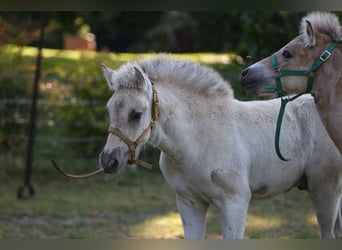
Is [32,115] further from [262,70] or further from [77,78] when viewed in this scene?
[262,70]

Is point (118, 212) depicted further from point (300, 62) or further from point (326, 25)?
point (326, 25)

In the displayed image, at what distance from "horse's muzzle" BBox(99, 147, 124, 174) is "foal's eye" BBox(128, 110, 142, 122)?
197 mm

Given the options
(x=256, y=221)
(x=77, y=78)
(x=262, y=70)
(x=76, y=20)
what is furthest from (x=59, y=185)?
(x=76, y=20)

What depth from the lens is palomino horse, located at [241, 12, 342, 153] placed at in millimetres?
3705

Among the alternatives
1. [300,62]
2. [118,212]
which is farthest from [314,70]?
[118,212]

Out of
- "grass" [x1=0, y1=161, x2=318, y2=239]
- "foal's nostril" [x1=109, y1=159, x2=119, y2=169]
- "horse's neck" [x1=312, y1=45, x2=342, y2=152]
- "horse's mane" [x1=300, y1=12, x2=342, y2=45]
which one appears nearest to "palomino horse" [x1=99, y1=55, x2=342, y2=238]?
"foal's nostril" [x1=109, y1=159, x2=119, y2=169]

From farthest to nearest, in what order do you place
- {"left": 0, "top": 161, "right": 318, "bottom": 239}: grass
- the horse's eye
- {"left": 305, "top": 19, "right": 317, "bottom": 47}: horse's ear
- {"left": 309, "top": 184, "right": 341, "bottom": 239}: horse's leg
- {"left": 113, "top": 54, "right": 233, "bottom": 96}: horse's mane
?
{"left": 0, "top": 161, "right": 318, "bottom": 239}: grass, {"left": 309, "top": 184, "right": 341, "bottom": 239}: horse's leg, {"left": 113, "top": 54, "right": 233, "bottom": 96}: horse's mane, the horse's eye, {"left": 305, "top": 19, "right": 317, "bottom": 47}: horse's ear

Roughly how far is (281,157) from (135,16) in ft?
46.2

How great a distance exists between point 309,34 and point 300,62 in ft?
0.58

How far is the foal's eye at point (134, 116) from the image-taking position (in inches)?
152

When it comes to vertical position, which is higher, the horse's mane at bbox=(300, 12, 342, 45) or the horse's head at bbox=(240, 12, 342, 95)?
the horse's mane at bbox=(300, 12, 342, 45)

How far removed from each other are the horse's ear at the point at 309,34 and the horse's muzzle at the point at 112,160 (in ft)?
4.15

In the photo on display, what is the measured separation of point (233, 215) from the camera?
4035 mm

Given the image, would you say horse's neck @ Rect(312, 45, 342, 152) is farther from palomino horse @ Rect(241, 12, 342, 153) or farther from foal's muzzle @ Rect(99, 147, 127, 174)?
foal's muzzle @ Rect(99, 147, 127, 174)
